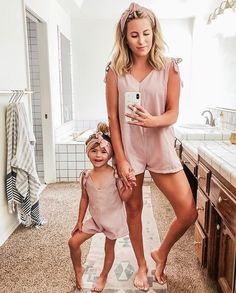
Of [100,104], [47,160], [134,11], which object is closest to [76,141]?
[47,160]

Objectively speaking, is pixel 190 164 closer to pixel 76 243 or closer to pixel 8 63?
pixel 76 243

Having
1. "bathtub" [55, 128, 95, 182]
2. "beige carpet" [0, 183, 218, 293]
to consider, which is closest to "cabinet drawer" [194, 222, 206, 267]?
"beige carpet" [0, 183, 218, 293]

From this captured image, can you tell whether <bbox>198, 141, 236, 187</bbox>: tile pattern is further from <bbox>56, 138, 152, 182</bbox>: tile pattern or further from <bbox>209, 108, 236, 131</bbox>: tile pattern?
<bbox>56, 138, 152, 182</bbox>: tile pattern

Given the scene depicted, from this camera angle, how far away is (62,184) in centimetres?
357

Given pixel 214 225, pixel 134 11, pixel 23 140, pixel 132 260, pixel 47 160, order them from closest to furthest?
pixel 134 11 < pixel 214 225 < pixel 132 260 < pixel 23 140 < pixel 47 160

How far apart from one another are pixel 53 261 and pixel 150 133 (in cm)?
108

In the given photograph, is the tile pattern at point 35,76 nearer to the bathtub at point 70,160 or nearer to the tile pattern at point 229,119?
the bathtub at point 70,160

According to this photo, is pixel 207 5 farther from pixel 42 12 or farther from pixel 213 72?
pixel 42 12

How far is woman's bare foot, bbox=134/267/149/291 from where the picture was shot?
1.60 meters

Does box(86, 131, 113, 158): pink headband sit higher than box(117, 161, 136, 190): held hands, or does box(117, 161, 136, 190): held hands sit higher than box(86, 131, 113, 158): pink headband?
box(86, 131, 113, 158): pink headband

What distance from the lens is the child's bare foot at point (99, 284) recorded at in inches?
62.6

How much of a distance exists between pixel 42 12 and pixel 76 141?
1492 mm

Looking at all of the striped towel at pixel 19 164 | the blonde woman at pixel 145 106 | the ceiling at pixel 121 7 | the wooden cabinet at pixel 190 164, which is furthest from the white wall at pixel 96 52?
the blonde woman at pixel 145 106

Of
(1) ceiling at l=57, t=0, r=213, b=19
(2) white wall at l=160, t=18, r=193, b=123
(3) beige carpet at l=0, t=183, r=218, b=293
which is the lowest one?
(3) beige carpet at l=0, t=183, r=218, b=293
